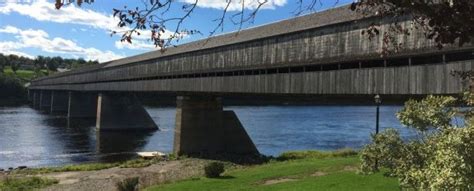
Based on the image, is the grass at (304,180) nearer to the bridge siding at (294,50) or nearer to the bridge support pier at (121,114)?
the bridge siding at (294,50)

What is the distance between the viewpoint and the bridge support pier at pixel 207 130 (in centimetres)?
4275

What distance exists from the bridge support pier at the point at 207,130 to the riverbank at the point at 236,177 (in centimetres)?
337

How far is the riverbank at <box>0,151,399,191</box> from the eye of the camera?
2003cm

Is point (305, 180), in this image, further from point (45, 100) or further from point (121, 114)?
point (45, 100)

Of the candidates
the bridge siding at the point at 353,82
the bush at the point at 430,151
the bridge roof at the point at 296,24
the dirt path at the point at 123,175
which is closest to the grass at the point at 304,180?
the bridge siding at the point at 353,82

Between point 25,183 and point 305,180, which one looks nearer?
point 305,180

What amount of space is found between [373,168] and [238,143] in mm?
30596

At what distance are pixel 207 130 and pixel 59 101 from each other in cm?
8313

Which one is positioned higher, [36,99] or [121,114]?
[36,99]

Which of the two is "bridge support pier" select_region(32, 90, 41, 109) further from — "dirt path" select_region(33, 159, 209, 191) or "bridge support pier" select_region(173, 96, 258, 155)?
"dirt path" select_region(33, 159, 209, 191)

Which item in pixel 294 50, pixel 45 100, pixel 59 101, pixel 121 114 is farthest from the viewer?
pixel 45 100

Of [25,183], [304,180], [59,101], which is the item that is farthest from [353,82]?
[59,101]

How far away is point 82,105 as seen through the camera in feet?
320

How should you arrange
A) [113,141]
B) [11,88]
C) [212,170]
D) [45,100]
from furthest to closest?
[11,88] → [45,100] → [113,141] → [212,170]
